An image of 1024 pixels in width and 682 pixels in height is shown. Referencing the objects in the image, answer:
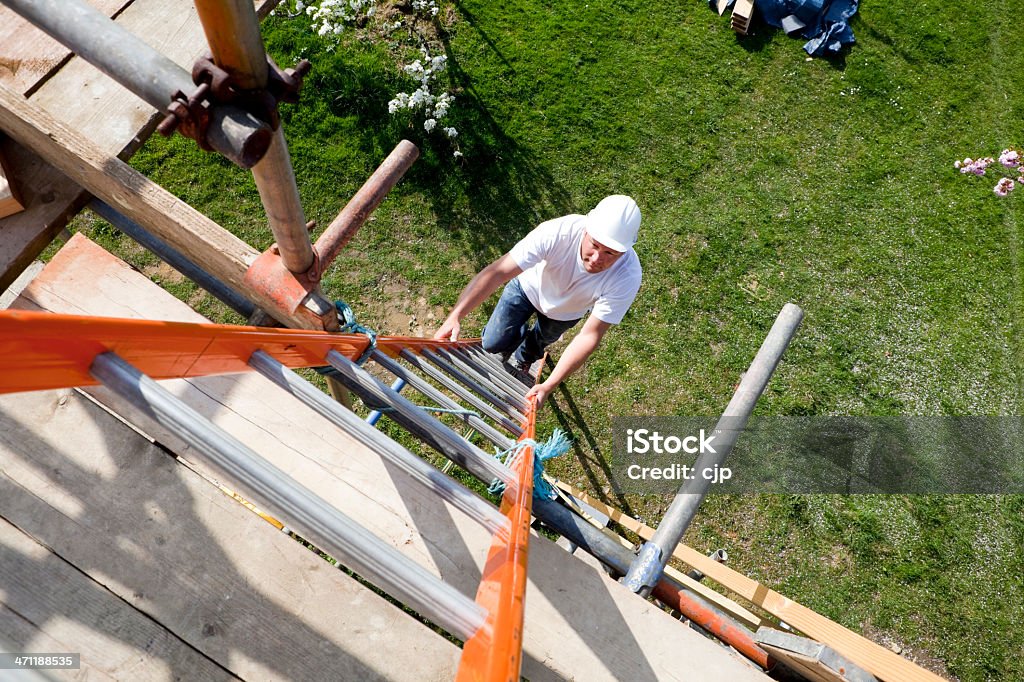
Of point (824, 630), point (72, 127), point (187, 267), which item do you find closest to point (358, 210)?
point (187, 267)

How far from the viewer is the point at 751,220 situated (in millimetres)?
7418

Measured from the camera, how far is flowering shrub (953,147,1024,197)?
761 cm

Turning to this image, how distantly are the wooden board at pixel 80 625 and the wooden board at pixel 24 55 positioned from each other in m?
1.83

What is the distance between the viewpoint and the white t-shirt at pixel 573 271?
13.6 feet

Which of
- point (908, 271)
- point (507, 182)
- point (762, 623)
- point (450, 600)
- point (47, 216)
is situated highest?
point (908, 271)

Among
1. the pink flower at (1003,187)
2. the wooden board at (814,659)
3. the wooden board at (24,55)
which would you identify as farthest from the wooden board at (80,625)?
the pink flower at (1003,187)

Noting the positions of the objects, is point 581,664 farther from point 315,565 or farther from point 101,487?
point 101,487

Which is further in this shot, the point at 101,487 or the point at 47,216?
the point at 47,216

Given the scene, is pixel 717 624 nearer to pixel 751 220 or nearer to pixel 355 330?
pixel 355 330

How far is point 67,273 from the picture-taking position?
270 cm

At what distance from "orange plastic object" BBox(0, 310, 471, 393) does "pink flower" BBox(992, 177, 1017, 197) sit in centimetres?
867

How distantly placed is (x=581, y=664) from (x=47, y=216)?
9.18 feet

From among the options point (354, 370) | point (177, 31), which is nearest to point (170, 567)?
point (354, 370)

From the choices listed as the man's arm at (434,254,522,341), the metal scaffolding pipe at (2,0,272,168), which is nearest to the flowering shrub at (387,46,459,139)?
the man's arm at (434,254,522,341)
